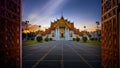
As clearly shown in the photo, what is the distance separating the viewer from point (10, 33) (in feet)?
22.4

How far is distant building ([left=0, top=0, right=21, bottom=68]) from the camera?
242 inches

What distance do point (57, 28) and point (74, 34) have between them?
11.0 m

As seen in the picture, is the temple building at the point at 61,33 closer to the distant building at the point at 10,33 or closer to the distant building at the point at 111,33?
the distant building at the point at 111,33

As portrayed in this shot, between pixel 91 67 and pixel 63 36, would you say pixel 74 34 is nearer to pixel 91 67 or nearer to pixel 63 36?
pixel 63 36

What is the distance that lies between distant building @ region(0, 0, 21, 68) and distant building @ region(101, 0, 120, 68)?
3.71 m

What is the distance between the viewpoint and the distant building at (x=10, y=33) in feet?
20.1

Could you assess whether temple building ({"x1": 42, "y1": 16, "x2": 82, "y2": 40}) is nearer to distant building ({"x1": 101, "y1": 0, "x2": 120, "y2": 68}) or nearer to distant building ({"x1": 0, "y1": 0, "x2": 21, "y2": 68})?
distant building ({"x1": 101, "y1": 0, "x2": 120, "y2": 68})

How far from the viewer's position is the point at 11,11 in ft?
22.4

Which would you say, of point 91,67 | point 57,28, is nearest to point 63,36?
point 57,28

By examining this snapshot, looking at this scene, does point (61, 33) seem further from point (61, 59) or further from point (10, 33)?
point (10, 33)

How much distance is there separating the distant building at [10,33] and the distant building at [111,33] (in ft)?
12.2

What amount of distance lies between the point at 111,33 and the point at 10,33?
3.87 metres

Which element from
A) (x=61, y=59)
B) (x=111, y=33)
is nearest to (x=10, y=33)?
(x=111, y=33)

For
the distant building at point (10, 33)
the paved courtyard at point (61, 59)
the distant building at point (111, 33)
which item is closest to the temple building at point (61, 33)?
the paved courtyard at point (61, 59)
